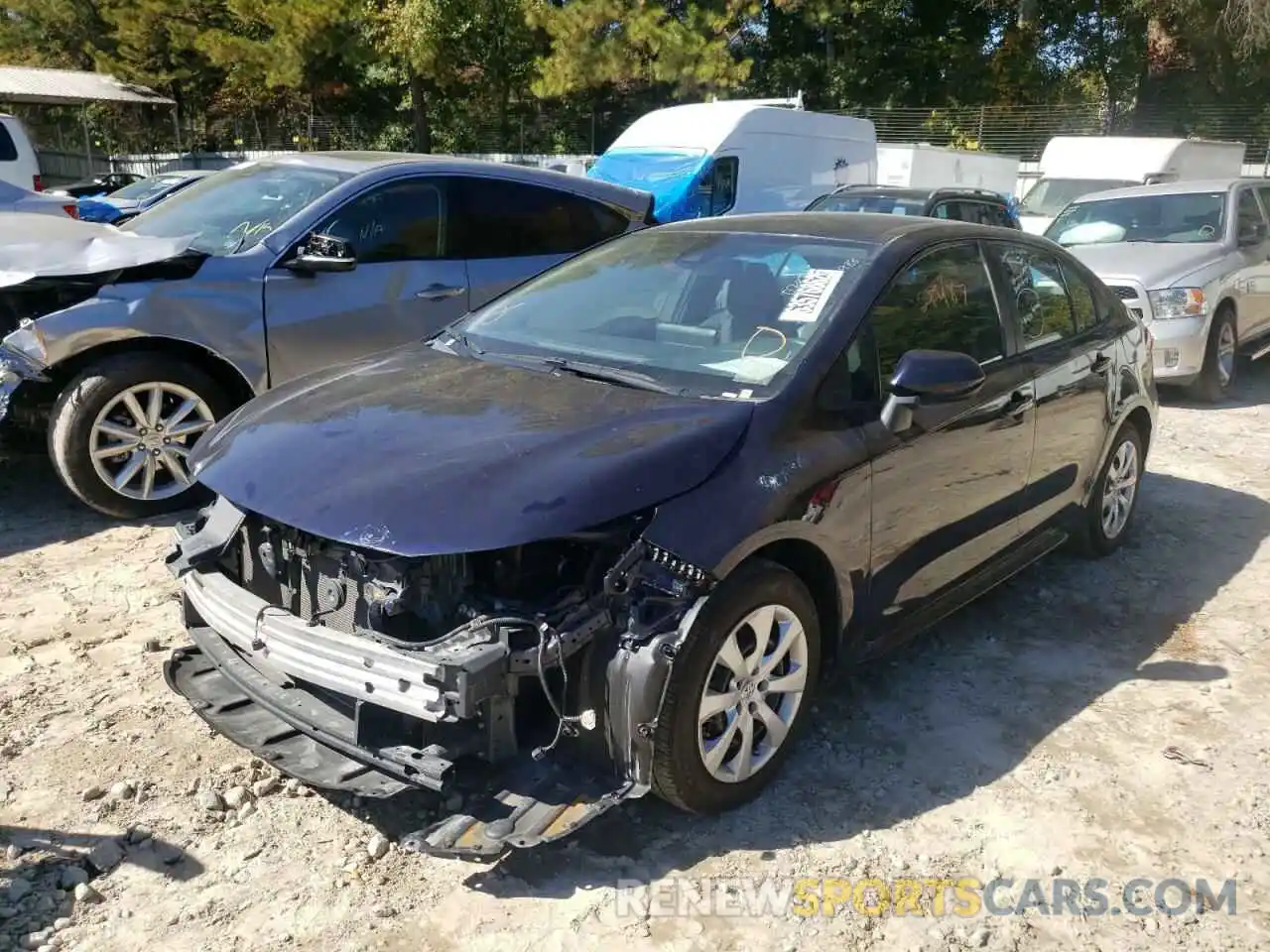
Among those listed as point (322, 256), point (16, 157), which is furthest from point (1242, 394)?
point (16, 157)

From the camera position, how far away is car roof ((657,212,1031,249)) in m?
3.78

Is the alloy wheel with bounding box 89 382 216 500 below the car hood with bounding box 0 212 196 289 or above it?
below

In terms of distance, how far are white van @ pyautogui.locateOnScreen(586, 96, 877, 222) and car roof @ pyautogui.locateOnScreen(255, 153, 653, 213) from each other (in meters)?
6.75

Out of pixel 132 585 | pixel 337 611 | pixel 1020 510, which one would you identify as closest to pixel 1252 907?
pixel 1020 510

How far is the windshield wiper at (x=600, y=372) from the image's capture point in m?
3.28

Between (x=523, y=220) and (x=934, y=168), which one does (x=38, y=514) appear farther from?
(x=934, y=168)

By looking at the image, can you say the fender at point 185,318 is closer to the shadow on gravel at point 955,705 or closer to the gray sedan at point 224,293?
the gray sedan at point 224,293

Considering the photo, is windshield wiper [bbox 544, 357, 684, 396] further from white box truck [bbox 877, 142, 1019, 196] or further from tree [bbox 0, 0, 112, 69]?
tree [bbox 0, 0, 112, 69]

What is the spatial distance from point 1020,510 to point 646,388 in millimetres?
1789

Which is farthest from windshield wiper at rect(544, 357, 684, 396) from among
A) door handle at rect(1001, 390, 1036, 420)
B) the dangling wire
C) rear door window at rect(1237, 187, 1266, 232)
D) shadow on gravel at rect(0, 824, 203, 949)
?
rear door window at rect(1237, 187, 1266, 232)

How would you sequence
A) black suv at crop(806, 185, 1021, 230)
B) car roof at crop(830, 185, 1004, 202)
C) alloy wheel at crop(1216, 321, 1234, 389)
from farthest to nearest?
1. car roof at crop(830, 185, 1004, 202)
2. black suv at crop(806, 185, 1021, 230)
3. alloy wheel at crop(1216, 321, 1234, 389)

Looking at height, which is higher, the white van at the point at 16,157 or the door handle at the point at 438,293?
the white van at the point at 16,157

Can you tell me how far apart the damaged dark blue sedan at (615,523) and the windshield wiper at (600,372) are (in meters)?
0.01

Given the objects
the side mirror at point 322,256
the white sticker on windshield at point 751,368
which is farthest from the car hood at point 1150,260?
the white sticker on windshield at point 751,368
